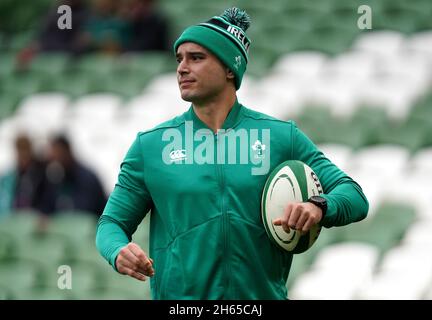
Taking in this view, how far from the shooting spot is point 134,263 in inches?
149

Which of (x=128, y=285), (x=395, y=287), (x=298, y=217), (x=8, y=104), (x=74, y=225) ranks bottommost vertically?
(x=395, y=287)

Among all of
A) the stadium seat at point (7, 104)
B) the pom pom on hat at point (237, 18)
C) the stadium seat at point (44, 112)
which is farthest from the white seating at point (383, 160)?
the pom pom on hat at point (237, 18)

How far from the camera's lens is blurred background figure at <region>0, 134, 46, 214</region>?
349 inches

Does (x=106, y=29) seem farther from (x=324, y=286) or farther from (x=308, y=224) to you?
(x=308, y=224)

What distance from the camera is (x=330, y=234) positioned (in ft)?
26.4

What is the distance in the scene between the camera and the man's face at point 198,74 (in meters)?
4.13

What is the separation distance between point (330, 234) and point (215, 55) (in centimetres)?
402

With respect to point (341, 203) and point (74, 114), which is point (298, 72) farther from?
point (341, 203)

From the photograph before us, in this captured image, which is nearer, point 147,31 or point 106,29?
point 147,31

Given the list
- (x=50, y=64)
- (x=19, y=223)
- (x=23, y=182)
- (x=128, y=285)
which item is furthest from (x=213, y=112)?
(x=50, y=64)

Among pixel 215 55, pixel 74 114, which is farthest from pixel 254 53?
pixel 215 55

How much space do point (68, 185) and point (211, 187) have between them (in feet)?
16.0

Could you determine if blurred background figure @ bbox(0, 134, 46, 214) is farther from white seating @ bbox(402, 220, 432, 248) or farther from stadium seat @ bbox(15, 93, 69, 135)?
white seating @ bbox(402, 220, 432, 248)
